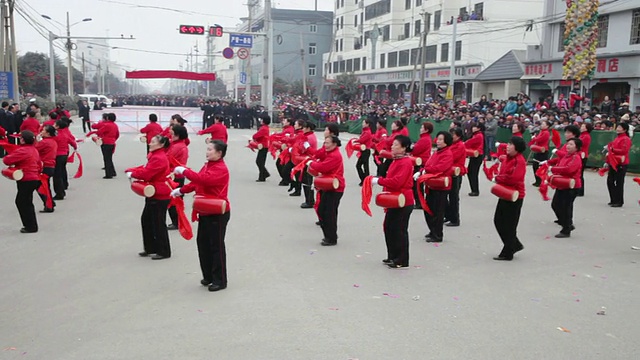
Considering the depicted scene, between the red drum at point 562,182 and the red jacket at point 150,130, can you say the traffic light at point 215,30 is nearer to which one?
the red jacket at point 150,130

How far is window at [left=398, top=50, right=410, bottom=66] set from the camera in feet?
163

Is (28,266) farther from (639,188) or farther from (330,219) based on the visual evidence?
(639,188)

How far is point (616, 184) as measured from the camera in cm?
1259

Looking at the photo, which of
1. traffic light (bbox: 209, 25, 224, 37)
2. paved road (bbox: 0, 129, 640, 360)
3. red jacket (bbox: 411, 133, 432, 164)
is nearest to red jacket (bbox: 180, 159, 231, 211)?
paved road (bbox: 0, 129, 640, 360)

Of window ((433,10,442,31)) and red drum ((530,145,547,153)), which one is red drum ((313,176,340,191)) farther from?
window ((433,10,442,31))

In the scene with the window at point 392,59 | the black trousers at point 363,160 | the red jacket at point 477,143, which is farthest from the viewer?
the window at point 392,59

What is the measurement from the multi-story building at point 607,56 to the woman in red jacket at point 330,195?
1913cm

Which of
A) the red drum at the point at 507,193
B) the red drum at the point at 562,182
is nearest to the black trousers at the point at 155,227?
the red drum at the point at 507,193

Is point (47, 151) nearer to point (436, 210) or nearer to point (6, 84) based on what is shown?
point (436, 210)

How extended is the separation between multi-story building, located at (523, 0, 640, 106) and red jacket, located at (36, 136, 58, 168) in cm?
2068

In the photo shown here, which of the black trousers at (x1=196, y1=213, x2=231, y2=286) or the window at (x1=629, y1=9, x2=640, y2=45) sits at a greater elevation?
the window at (x1=629, y1=9, x2=640, y2=45)

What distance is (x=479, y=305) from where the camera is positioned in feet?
20.8

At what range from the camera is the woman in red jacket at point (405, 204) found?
757 cm

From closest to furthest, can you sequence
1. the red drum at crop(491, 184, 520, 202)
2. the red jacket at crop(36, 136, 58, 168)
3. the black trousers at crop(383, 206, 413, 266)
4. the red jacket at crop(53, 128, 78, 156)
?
the black trousers at crop(383, 206, 413, 266) < the red drum at crop(491, 184, 520, 202) < the red jacket at crop(36, 136, 58, 168) < the red jacket at crop(53, 128, 78, 156)
